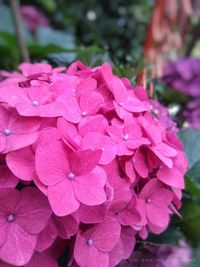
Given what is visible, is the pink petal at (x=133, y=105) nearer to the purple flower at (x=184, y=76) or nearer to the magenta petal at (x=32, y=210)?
the magenta petal at (x=32, y=210)

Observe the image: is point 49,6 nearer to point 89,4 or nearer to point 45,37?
point 89,4

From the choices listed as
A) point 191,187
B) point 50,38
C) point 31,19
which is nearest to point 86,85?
point 191,187

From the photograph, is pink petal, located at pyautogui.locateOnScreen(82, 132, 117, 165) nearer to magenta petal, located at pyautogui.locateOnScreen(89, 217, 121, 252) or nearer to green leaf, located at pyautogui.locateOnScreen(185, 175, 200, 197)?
magenta petal, located at pyautogui.locateOnScreen(89, 217, 121, 252)

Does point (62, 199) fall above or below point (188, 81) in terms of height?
above

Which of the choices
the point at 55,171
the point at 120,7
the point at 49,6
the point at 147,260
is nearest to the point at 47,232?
the point at 55,171

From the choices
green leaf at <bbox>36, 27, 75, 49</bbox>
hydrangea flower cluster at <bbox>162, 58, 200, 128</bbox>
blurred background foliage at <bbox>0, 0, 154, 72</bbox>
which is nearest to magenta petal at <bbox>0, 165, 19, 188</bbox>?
hydrangea flower cluster at <bbox>162, 58, 200, 128</bbox>

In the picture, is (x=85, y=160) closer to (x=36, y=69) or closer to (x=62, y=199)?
(x=62, y=199)
